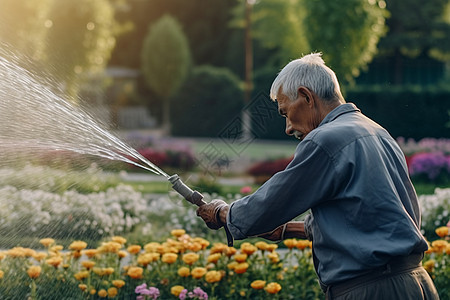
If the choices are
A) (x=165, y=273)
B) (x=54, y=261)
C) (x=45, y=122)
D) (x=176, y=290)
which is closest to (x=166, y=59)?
(x=45, y=122)

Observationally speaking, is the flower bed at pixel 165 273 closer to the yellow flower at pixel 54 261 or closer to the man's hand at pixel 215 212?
the yellow flower at pixel 54 261

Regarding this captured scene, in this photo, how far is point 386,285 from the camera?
2.07 meters

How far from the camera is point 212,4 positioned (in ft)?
121

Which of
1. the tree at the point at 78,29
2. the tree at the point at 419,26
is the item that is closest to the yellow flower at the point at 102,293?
the tree at the point at 78,29

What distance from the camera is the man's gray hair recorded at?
7.18ft

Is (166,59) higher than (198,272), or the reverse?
(198,272)

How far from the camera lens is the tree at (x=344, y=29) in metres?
11.4

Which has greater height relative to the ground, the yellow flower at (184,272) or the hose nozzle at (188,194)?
the hose nozzle at (188,194)

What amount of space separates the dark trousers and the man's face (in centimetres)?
56

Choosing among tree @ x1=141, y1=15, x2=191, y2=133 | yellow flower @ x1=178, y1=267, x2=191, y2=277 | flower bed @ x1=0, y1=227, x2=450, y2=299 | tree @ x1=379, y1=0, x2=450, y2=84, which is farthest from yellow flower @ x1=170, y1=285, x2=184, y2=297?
tree @ x1=379, y1=0, x2=450, y2=84

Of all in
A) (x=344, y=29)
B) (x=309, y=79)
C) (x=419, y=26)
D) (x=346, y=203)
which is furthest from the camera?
(x=419, y=26)

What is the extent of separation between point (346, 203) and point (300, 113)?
0.39m

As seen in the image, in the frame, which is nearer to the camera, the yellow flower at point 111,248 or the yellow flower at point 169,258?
the yellow flower at point 169,258

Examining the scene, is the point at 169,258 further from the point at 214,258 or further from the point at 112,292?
the point at 112,292
